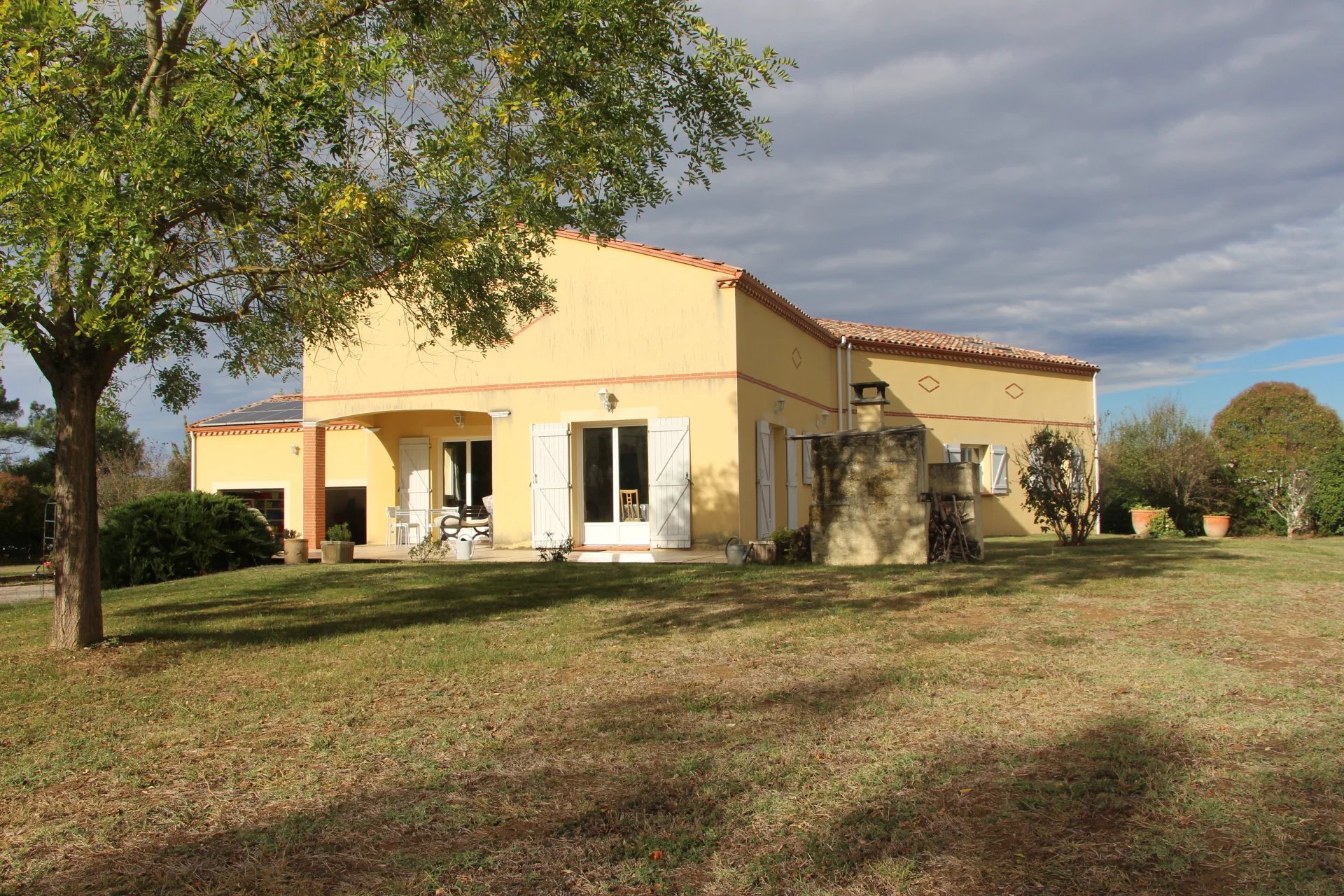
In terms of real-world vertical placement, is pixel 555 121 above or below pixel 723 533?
above

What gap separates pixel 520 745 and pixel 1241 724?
3.20 m

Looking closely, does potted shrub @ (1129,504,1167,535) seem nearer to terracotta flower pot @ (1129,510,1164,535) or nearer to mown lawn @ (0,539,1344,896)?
terracotta flower pot @ (1129,510,1164,535)

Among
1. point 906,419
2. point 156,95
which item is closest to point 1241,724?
point 156,95

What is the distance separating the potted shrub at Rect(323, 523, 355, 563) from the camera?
13641 millimetres

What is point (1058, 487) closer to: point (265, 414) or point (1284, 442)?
point (1284, 442)

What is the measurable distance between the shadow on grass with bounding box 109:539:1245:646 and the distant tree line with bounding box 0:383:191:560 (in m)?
11.2

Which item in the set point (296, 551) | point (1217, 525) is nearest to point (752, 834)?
point (296, 551)

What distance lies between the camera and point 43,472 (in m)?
25.4

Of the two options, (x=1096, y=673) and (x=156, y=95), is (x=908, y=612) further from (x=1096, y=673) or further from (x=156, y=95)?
(x=156, y=95)

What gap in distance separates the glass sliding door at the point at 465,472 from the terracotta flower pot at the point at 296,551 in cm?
325

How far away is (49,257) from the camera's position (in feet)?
17.2

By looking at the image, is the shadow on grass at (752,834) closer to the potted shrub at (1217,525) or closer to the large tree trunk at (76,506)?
the large tree trunk at (76,506)

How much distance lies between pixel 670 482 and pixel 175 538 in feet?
21.7

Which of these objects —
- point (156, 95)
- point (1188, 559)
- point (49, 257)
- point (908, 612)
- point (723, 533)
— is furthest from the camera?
point (723, 533)
